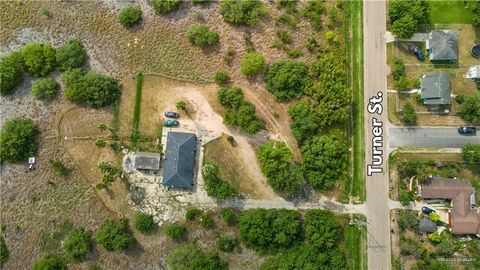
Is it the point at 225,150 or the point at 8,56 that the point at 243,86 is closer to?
the point at 225,150

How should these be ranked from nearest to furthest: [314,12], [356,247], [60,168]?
[356,247] → [60,168] → [314,12]

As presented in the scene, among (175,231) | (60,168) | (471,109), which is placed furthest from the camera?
(60,168)

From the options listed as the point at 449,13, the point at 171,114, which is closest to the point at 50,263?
the point at 171,114

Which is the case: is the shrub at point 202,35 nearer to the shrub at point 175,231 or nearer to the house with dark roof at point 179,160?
the house with dark roof at point 179,160

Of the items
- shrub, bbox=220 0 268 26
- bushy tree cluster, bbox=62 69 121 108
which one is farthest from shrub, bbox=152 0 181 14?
bushy tree cluster, bbox=62 69 121 108

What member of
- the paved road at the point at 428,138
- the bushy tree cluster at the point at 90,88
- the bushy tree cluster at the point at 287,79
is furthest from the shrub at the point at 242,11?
the paved road at the point at 428,138

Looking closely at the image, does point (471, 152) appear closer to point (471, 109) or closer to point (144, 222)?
point (471, 109)

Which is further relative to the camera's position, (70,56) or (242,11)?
(242,11)

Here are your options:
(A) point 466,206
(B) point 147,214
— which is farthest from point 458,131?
(B) point 147,214
